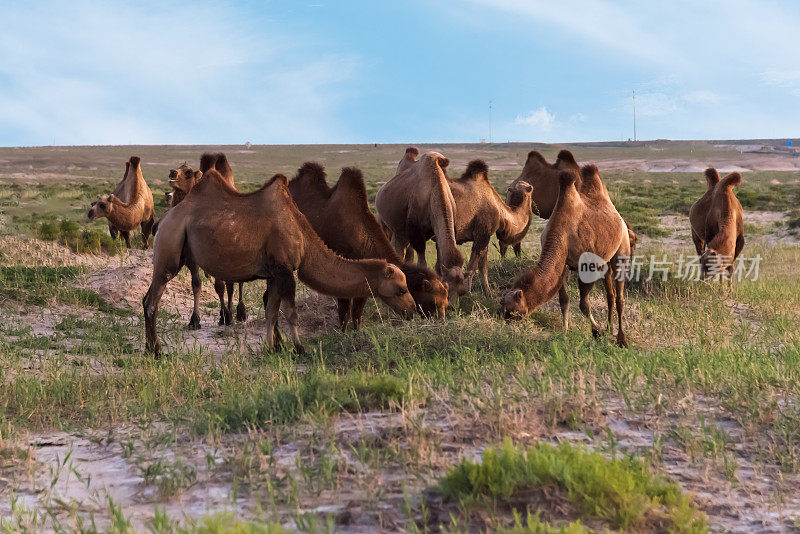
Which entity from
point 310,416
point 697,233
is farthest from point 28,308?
point 697,233

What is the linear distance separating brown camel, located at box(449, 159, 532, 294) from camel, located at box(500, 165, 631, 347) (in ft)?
8.07

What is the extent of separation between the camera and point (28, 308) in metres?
10.5

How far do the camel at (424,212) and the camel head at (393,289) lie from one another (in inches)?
46.0

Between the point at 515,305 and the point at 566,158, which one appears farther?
the point at 566,158

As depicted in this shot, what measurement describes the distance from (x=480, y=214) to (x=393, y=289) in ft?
13.2

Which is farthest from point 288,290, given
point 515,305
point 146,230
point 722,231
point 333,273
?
point 146,230

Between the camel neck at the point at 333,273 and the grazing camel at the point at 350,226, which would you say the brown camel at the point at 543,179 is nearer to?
the grazing camel at the point at 350,226

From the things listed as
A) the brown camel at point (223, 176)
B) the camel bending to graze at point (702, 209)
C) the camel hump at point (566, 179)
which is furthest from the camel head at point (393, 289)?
the camel bending to graze at point (702, 209)

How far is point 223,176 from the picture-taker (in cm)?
1079

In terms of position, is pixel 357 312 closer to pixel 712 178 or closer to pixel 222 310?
pixel 222 310

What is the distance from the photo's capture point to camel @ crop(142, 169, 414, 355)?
7.95m

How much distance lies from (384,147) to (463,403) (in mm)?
167715

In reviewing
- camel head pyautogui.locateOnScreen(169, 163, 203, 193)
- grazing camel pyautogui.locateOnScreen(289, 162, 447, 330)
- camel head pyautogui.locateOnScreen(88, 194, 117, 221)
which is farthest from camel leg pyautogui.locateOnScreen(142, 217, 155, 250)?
grazing camel pyautogui.locateOnScreen(289, 162, 447, 330)

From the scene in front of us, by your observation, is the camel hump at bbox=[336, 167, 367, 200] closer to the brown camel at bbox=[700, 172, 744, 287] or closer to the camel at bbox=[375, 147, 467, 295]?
the camel at bbox=[375, 147, 467, 295]
